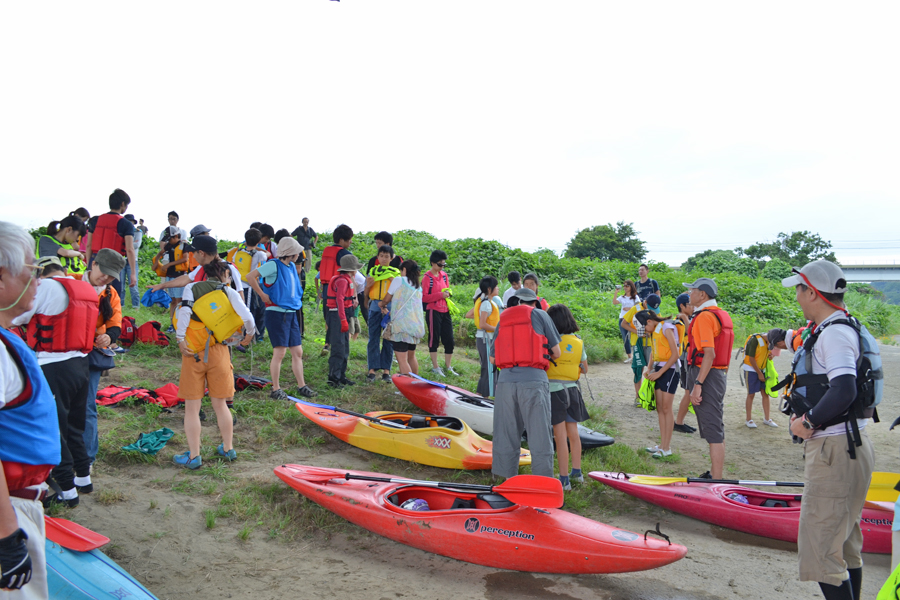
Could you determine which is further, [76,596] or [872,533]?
[872,533]

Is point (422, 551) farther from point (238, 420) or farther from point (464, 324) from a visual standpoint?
point (464, 324)

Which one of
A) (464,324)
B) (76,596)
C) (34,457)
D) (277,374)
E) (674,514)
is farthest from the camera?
(464,324)

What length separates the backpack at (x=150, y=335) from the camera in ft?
27.5

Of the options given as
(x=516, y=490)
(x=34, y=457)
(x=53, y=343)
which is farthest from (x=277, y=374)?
(x=34, y=457)

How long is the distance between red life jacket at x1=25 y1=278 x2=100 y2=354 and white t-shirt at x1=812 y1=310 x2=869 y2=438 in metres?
4.57

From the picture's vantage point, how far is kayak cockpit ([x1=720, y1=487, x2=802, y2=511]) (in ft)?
15.1

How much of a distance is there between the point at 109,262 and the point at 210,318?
0.88 m

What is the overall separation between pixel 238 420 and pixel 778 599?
5257mm

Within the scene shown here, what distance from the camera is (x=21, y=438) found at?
1.73 metres

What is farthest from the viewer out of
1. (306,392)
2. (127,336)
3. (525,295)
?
(127,336)

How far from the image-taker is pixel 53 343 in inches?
145

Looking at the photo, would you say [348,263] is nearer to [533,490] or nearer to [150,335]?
[150,335]

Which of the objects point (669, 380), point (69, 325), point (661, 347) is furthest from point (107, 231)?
point (669, 380)

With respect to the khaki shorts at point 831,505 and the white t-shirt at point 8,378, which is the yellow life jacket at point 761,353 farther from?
the white t-shirt at point 8,378
